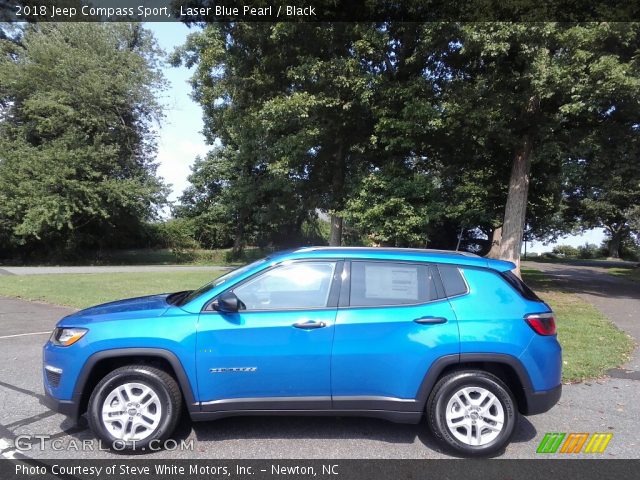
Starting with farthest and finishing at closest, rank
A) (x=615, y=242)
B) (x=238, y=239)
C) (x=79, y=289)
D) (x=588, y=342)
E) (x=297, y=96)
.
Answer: (x=615, y=242), (x=238, y=239), (x=79, y=289), (x=297, y=96), (x=588, y=342)

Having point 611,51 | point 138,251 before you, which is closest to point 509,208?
point 611,51

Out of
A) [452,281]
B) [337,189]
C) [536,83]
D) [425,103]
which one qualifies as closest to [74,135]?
[337,189]

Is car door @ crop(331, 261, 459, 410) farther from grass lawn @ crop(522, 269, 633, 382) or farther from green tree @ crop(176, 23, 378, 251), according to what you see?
green tree @ crop(176, 23, 378, 251)

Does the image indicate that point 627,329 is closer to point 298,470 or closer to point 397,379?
point 397,379

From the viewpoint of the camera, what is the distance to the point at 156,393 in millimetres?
3734

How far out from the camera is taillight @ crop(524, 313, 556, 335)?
3.85m

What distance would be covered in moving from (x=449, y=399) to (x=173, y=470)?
7.28 ft

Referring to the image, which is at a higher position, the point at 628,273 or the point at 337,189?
the point at 337,189

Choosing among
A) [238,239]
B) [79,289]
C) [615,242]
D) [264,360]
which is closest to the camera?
[264,360]

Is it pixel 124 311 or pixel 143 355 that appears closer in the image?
pixel 143 355

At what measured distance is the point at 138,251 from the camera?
117 ft

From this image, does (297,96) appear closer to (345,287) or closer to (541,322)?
(345,287)

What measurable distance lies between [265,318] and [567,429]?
302 centimetres
